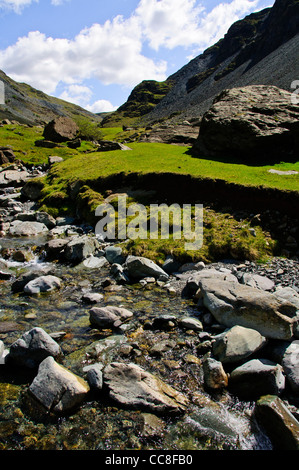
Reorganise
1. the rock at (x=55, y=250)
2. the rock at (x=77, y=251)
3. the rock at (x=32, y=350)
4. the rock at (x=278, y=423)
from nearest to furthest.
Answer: the rock at (x=278, y=423) < the rock at (x=32, y=350) < the rock at (x=77, y=251) < the rock at (x=55, y=250)

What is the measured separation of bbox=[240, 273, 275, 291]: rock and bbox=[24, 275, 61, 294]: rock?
8.41m

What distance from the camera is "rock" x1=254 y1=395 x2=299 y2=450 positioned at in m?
5.09

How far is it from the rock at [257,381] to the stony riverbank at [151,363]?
2 centimetres

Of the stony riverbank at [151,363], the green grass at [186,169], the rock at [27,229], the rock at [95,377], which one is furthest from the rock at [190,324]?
the rock at [27,229]

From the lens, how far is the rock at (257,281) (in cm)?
1120


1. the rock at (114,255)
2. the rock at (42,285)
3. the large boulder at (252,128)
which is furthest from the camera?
the large boulder at (252,128)

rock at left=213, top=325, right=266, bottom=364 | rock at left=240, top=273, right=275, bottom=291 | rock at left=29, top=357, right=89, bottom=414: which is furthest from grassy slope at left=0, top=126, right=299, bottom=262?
rock at left=29, top=357, right=89, bottom=414

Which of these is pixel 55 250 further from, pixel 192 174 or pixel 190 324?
pixel 192 174

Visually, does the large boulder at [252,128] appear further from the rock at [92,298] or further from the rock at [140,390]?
the rock at [140,390]

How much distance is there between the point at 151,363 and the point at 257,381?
2.75 meters

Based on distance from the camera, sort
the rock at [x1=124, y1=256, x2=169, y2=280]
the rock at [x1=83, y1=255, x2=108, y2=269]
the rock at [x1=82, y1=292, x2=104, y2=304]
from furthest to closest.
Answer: the rock at [x1=83, y1=255, x2=108, y2=269] < the rock at [x1=124, y1=256, x2=169, y2=280] < the rock at [x1=82, y1=292, x2=104, y2=304]

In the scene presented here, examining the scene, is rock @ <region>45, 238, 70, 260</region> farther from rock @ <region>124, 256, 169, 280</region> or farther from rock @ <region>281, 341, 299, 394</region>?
rock @ <region>281, 341, 299, 394</region>
